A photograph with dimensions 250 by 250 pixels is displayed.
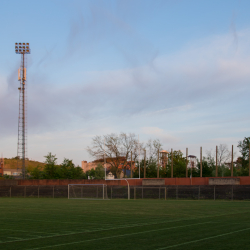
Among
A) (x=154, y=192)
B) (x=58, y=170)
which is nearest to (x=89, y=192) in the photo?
(x=154, y=192)

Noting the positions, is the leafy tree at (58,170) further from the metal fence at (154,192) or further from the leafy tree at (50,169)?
the metal fence at (154,192)

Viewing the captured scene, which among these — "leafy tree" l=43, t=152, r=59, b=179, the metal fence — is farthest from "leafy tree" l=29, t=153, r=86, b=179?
the metal fence

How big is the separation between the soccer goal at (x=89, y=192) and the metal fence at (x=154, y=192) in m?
1.36

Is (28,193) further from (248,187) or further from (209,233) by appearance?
(209,233)

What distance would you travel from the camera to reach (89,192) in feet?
147

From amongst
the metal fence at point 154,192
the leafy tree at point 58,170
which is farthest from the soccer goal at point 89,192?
the leafy tree at point 58,170

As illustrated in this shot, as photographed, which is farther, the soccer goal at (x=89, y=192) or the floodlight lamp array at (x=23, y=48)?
the floodlight lamp array at (x=23, y=48)

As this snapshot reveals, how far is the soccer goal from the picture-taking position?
43.8 metres

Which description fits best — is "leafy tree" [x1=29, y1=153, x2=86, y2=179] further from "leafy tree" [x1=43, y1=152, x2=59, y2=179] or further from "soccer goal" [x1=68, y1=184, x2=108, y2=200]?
"soccer goal" [x1=68, y1=184, x2=108, y2=200]

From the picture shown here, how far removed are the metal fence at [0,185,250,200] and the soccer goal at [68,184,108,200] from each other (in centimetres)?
136

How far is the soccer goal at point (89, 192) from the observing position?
43844 millimetres

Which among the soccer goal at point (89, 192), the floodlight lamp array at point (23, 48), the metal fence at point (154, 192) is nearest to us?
the metal fence at point (154, 192)

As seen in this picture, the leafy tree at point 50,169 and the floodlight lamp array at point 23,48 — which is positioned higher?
the floodlight lamp array at point 23,48

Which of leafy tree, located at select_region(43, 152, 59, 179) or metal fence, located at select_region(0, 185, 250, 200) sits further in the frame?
leafy tree, located at select_region(43, 152, 59, 179)
